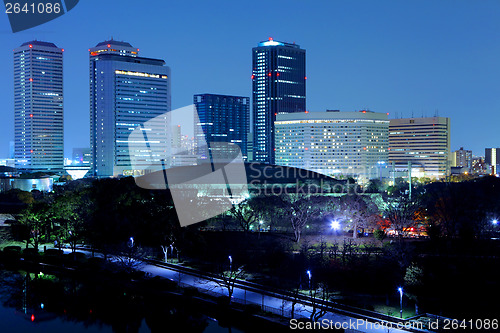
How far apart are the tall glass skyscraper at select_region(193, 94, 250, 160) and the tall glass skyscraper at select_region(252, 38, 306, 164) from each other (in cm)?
974

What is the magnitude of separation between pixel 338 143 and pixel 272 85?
40441mm

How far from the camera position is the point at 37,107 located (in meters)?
127

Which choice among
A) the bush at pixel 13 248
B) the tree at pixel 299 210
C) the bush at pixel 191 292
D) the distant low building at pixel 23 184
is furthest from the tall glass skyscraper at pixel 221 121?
the bush at pixel 191 292

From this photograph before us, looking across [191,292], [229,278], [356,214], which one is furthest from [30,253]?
[356,214]

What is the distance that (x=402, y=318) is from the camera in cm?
1842

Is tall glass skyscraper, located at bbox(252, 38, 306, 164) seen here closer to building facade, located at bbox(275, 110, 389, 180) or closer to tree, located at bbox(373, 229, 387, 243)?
building facade, located at bbox(275, 110, 389, 180)

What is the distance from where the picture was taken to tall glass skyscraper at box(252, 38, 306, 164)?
450ft

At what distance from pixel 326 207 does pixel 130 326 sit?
18821mm

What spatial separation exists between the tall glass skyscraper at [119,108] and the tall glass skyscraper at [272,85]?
38.6m

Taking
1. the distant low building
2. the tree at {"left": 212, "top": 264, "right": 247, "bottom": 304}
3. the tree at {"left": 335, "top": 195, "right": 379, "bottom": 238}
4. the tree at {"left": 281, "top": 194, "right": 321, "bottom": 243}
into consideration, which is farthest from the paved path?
the distant low building

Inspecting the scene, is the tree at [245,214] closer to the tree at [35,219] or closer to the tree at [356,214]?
the tree at [356,214]

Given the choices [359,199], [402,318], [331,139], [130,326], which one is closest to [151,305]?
[130,326]

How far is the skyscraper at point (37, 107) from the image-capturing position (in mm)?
Result: 126250

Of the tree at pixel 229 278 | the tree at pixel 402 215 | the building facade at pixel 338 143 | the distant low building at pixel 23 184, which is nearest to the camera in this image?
the tree at pixel 229 278
